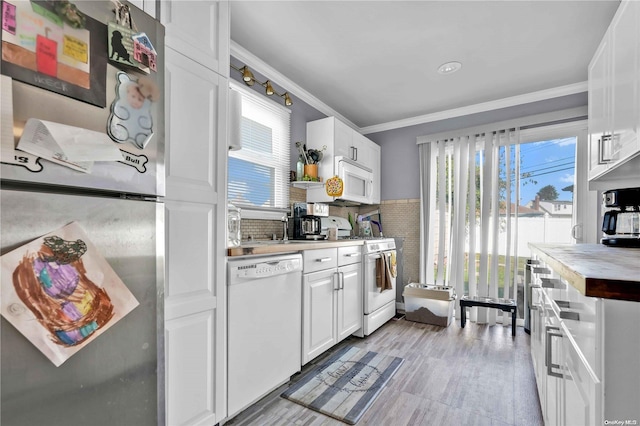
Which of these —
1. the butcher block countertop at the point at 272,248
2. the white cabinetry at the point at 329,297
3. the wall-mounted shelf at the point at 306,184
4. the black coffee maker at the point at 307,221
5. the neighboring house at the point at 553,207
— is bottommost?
the white cabinetry at the point at 329,297

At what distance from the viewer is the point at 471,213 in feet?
11.9

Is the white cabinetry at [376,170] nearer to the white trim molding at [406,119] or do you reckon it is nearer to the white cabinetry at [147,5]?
the white trim molding at [406,119]

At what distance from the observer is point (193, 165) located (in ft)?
4.88

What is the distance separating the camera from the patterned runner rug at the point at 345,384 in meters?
1.85

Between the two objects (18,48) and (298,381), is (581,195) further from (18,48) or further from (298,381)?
(18,48)

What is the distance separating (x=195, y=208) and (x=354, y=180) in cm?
242

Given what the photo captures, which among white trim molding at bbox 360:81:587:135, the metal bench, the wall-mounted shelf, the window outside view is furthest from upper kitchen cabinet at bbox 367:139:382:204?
the metal bench

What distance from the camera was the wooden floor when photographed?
175cm

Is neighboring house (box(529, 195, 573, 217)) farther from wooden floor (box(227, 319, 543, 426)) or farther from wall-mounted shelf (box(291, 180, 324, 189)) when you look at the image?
wall-mounted shelf (box(291, 180, 324, 189))

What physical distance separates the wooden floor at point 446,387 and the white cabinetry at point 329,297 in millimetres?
226

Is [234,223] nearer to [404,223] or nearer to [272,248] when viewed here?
[272,248]

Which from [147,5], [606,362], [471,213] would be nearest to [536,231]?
[471,213]

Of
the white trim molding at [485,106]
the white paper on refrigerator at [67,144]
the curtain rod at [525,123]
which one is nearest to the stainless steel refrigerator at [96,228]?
the white paper on refrigerator at [67,144]

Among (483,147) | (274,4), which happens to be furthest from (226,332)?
(483,147)
